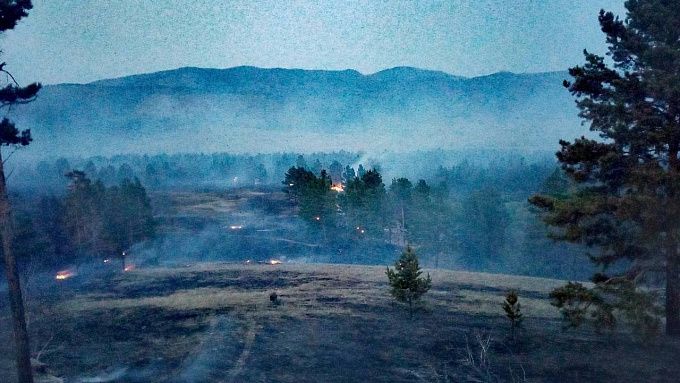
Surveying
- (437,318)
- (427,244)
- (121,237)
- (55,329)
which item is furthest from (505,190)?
(55,329)

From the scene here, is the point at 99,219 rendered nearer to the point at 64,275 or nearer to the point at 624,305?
the point at 64,275

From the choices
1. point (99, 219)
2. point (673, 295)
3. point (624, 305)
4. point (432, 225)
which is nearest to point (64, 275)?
point (99, 219)

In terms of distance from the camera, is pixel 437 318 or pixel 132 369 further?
pixel 437 318

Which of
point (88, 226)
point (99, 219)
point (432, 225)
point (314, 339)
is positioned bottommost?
point (432, 225)

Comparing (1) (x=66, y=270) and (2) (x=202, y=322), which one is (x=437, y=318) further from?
(1) (x=66, y=270)

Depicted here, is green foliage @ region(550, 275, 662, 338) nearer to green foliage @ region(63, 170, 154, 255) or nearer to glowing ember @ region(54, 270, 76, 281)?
glowing ember @ region(54, 270, 76, 281)

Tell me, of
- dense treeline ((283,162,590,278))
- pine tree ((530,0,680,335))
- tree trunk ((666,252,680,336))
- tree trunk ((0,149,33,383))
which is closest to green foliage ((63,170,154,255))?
dense treeline ((283,162,590,278))

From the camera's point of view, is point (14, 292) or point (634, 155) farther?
point (634, 155)
